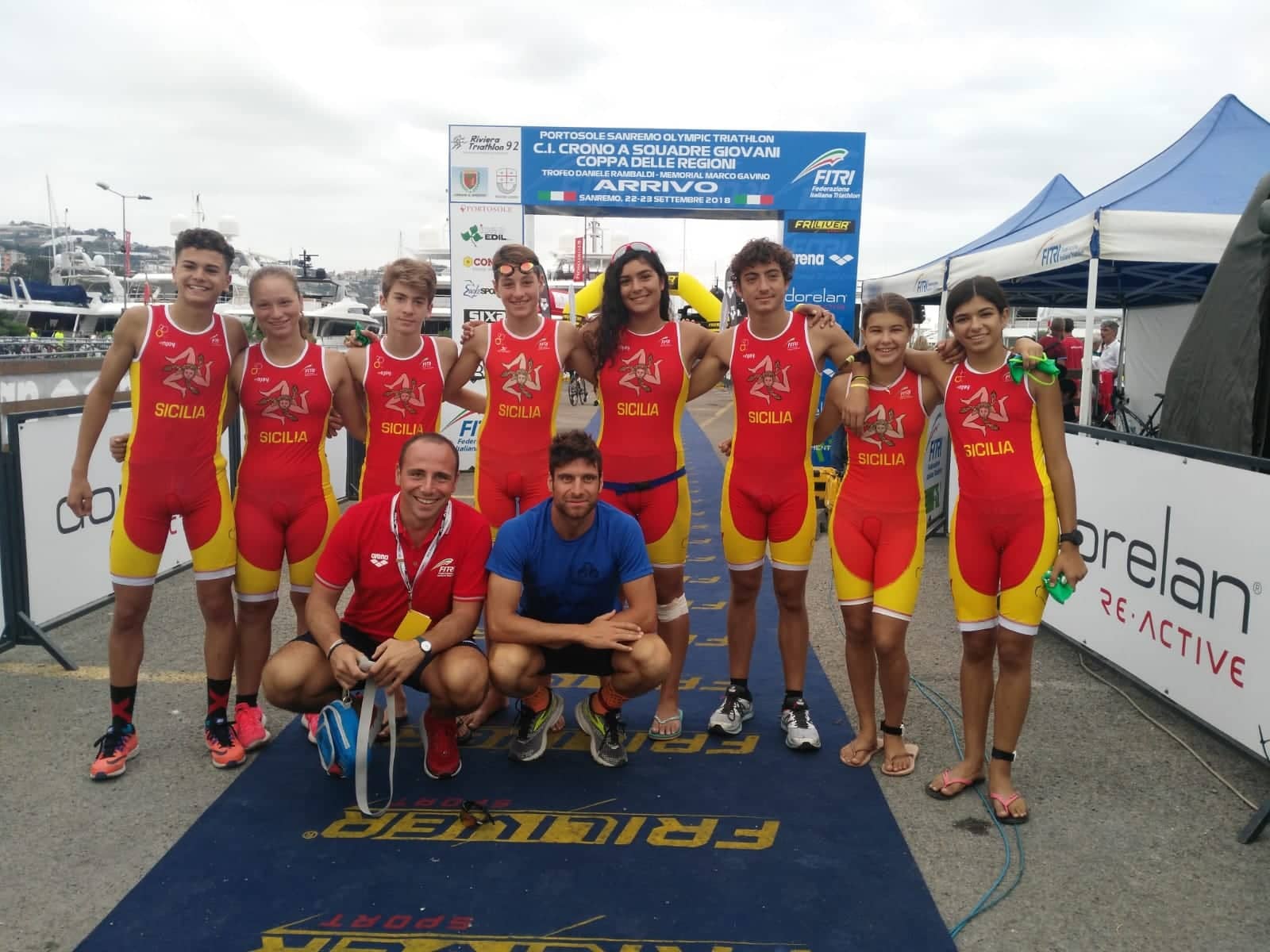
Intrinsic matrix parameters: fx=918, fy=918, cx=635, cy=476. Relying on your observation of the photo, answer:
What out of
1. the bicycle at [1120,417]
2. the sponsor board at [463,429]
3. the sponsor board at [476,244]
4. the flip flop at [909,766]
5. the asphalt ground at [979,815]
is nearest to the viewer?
the asphalt ground at [979,815]

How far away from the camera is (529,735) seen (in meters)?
3.63

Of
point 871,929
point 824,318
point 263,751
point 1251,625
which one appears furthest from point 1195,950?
point 263,751

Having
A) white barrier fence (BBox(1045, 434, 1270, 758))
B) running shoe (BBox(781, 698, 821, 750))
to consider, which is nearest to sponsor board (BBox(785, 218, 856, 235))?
white barrier fence (BBox(1045, 434, 1270, 758))

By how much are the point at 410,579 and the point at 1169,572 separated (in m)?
3.29

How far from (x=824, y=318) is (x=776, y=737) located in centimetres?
177

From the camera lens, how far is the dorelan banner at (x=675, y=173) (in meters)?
10.3

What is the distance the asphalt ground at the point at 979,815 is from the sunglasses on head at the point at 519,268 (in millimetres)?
2182

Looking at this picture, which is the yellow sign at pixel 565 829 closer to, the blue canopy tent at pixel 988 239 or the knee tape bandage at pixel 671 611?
the knee tape bandage at pixel 671 611

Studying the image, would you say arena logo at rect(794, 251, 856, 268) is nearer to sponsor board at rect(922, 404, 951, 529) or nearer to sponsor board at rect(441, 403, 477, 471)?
sponsor board at rect(922, 404, 951, 529)

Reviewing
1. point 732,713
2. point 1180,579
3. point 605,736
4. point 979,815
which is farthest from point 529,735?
point 1180,579

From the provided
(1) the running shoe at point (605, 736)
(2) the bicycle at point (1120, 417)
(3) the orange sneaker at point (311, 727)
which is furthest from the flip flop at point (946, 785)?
(2) the bicycle at point (1120, 417)

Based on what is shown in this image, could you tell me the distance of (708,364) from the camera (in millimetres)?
3906

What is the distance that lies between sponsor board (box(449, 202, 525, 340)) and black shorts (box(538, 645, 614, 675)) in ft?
24.4

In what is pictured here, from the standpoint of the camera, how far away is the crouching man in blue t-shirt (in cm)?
340
